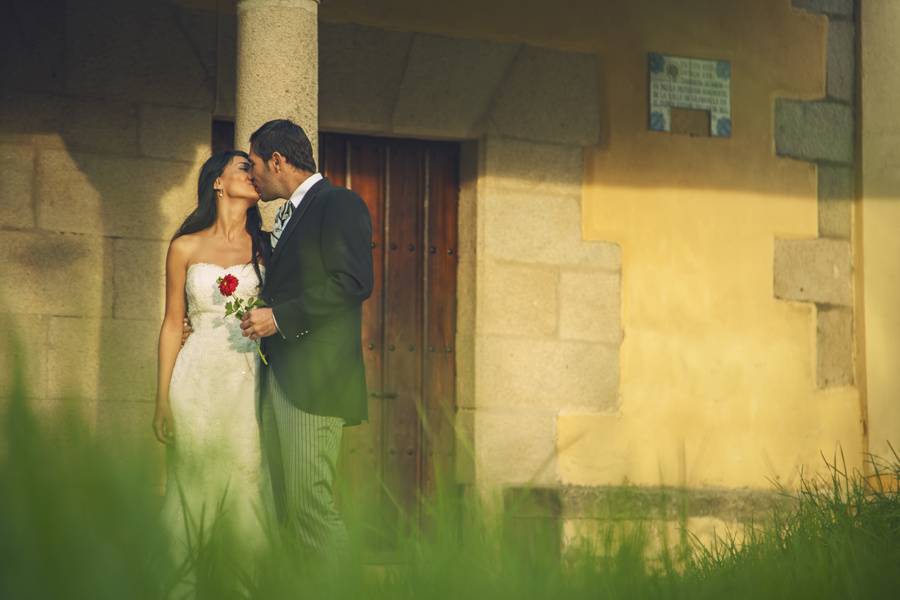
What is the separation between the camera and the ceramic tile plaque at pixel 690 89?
7.10m

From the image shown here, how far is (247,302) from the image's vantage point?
465cm

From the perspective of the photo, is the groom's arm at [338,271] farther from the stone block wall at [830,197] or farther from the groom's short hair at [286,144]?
the stone block wall at [830,197]

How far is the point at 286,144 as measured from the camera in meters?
4.50

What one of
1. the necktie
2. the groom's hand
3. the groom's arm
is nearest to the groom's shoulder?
the groom's arm

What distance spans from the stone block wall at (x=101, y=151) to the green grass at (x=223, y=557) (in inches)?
160

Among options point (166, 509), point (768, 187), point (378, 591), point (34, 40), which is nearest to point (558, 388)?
point (768, 187)

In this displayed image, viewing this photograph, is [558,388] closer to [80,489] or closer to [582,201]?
[582,201]

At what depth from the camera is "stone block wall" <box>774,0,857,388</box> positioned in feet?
24.1

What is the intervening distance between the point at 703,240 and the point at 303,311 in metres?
3.47

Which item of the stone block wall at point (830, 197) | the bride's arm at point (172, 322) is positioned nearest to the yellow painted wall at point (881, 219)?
the stone block wall at point (830, 197)

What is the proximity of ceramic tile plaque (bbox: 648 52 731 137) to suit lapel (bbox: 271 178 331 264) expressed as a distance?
303cm

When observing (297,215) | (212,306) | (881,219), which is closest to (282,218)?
(297,215)

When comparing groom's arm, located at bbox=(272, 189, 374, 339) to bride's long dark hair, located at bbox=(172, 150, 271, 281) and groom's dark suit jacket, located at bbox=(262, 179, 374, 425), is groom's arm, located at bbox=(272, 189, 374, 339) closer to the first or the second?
groom's dark suit jacket, located at bbox=(262, 179, 374, 425)

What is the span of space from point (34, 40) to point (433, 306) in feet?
7.20
